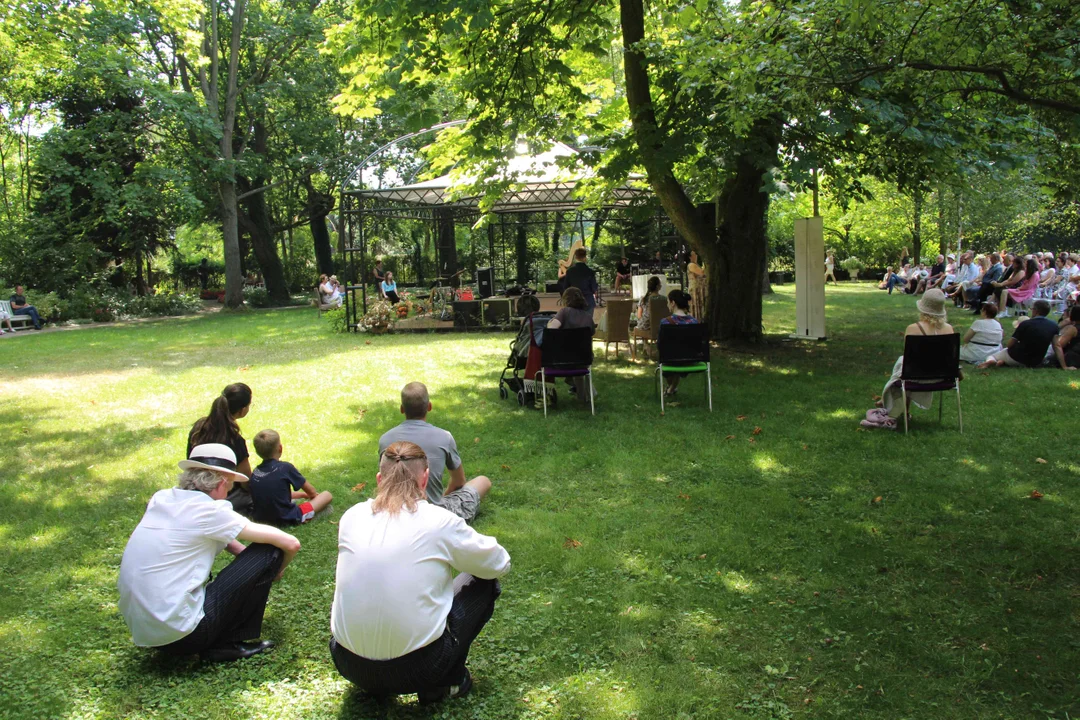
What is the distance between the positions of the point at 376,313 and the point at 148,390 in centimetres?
717

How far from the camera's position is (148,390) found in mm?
10750

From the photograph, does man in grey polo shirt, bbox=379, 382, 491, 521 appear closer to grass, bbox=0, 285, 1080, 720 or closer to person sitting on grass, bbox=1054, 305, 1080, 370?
grass, bbox=0, 285, 1080, 720

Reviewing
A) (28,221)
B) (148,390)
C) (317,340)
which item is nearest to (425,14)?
(148,390)

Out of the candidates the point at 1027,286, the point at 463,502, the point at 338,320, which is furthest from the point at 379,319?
the point at 1027,286

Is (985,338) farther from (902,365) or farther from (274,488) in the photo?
(274,488)

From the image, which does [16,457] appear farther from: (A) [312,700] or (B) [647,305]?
(B) [647,305]

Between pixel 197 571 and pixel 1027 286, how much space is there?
17210mm

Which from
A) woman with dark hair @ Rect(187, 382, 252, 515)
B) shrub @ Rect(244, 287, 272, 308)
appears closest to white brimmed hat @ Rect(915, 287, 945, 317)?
woman with dark hair @ Rect(187, 382, 252, 515)

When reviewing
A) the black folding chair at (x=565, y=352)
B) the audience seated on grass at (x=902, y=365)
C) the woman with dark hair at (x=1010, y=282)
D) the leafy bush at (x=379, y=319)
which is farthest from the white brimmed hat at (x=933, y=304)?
the leafy bush at (x=379, y=319)

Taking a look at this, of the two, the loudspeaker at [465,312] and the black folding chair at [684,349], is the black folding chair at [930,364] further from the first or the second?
the loudspeaker at [465,312]

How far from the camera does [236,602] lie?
3.62m

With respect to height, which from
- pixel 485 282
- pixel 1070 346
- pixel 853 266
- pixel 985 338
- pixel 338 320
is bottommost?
pixel 1070 346

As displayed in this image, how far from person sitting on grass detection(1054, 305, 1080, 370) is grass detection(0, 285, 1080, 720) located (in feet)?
2.71

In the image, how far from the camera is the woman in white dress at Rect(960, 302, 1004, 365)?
10.7 m
